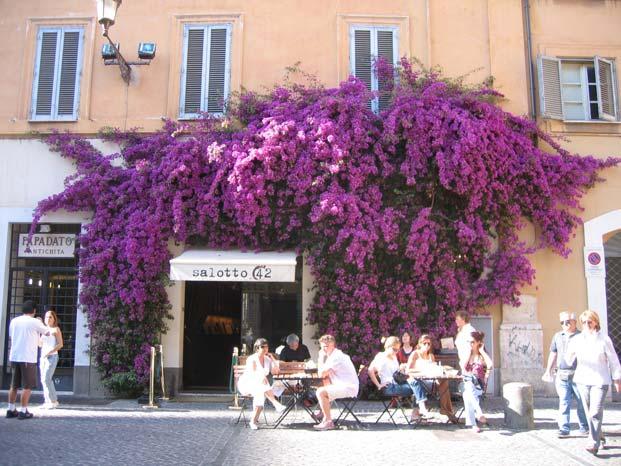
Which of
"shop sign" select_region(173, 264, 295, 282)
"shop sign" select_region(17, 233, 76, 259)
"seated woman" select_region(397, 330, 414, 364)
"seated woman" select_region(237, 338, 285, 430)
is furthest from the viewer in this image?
"shop sign" select_region(17, 233, 76, 259)

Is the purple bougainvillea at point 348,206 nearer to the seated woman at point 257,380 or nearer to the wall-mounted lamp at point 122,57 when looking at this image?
the wall-mounted lamp at point 122,57

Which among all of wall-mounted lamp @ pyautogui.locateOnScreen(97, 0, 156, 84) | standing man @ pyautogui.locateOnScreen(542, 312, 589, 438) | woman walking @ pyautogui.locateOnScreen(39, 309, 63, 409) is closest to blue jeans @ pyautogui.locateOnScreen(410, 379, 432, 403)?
standing man @ pyautogui.locateOnScreen(542, 312, 589, 438)

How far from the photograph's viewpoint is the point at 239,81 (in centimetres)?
1255

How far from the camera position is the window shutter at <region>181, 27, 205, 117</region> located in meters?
12.6

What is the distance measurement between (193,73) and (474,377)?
315 inches

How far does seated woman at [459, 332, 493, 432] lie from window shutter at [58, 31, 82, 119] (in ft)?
28.7

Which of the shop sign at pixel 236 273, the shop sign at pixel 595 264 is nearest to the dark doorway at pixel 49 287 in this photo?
the shop sign at pixel 236 273

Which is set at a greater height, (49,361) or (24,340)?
(24,340)

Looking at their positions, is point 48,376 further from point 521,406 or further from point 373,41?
point 373,41

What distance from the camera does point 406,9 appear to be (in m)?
12.8

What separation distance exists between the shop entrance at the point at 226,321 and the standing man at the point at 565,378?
4.94 meters

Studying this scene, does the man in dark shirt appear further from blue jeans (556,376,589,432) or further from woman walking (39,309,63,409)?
→ blue jeans (556,376,589,432)

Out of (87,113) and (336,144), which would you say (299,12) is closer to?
(336,144)

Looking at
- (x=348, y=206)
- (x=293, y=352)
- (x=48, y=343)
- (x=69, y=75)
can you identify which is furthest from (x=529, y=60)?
(x=48, y=343)
